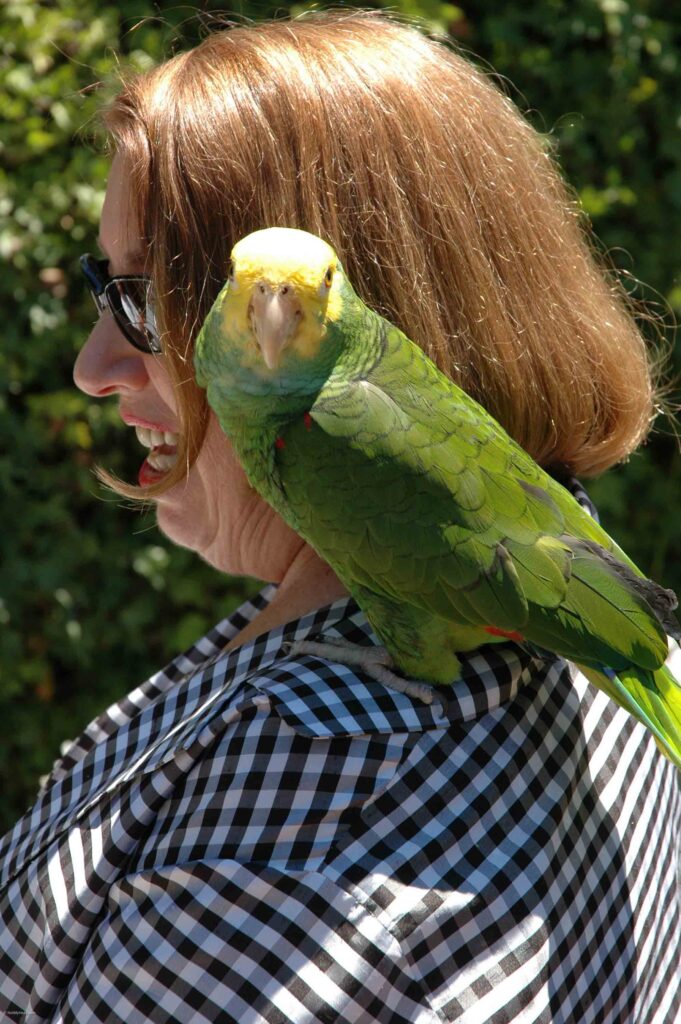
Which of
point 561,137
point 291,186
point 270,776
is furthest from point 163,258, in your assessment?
point 561,137

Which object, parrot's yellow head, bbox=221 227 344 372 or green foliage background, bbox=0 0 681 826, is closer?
parrot's yellow head, bbox=221 227 344 372

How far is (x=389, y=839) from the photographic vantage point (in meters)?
1.06

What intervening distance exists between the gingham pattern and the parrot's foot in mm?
20

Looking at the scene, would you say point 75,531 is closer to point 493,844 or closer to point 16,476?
point 16,476

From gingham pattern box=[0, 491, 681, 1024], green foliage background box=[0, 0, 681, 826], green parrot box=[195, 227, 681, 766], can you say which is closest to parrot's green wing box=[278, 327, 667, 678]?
green parrot box=[195, 227, 681, 766]

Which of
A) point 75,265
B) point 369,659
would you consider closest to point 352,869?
point 369,659

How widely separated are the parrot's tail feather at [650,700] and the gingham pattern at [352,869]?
4.2 inches

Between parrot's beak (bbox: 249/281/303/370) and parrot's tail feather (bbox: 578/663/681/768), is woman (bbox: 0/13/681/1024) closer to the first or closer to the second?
parrot's tail feather (bbox: 578/663/681/768)

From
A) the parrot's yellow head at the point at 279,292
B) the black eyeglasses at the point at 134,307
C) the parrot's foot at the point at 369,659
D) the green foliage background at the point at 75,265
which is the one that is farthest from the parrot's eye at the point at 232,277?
the green foliage background at the point at 75,265

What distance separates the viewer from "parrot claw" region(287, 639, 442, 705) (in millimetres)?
1164

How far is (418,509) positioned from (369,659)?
20 centimetres

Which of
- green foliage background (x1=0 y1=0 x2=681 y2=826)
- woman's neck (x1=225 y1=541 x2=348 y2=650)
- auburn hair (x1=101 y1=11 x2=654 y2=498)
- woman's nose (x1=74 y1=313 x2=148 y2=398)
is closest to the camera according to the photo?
auburn hair (x1=101 y1=11 x2=654 y2=498)

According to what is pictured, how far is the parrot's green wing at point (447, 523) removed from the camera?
1171mm

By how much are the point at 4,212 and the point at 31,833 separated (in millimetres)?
2101
